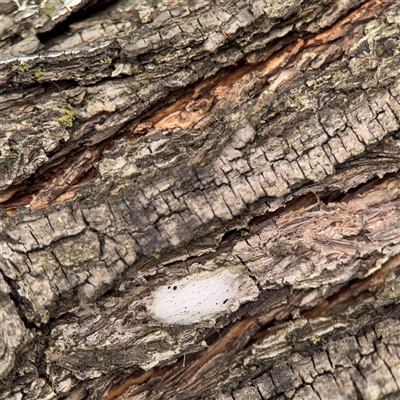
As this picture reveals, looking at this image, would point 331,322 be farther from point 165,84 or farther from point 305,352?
point 165,84

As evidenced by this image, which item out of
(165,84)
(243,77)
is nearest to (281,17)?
(243,77)

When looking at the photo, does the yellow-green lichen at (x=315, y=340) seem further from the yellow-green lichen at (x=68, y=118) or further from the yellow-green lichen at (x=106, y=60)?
the yellow-green lichen at (x=106, y=60)

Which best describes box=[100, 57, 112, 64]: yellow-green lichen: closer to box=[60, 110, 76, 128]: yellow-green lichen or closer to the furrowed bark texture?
the furrowed bark texture

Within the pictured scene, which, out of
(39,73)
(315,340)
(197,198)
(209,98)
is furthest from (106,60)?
(315,340)

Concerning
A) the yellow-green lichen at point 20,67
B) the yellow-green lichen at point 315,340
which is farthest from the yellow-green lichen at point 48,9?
the yellow-green lichen at point 315,340

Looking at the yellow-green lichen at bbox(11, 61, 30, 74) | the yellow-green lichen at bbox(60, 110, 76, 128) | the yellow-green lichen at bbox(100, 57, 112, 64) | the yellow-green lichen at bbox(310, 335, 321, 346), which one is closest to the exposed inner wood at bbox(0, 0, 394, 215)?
the yellow-green lichen at bbox(60, 110, 76, 128)

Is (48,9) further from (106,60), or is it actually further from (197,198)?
(197,198)
